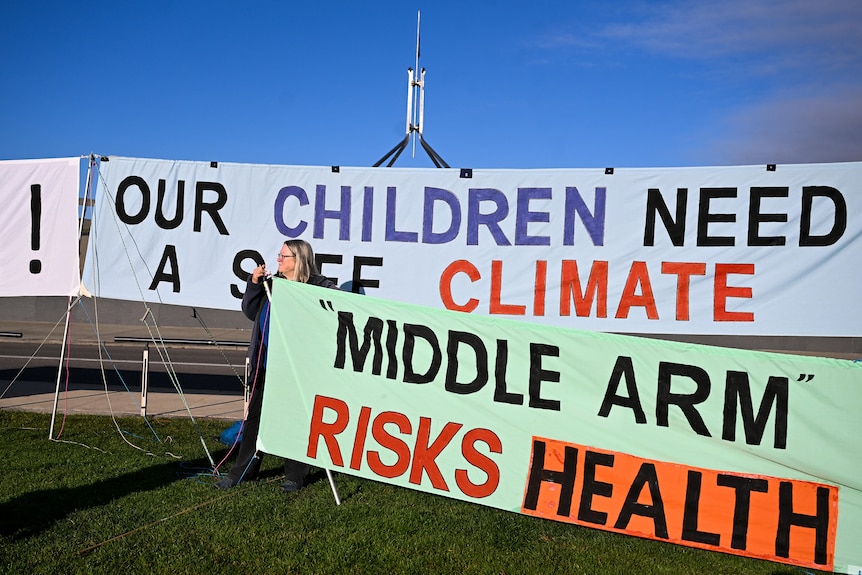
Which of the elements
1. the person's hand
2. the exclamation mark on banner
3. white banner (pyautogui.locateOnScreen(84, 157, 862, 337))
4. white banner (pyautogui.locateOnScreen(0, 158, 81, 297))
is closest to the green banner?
the person's hand

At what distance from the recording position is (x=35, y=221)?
272 inches

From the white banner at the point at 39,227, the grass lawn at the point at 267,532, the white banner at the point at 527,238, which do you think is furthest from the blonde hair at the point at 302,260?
the white banner at the point at 39,227

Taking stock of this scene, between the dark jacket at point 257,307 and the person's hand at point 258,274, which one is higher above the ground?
the person's hand at point 258,274

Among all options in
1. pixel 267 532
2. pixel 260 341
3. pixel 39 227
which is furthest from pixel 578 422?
pixel 39 227

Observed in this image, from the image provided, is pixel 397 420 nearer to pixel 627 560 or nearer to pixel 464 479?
pixel 464 479

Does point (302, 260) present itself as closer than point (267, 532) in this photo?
No

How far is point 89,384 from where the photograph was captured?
11.2 metres

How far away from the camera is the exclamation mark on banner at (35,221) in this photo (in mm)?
6891

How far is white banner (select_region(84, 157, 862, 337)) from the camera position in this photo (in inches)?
234

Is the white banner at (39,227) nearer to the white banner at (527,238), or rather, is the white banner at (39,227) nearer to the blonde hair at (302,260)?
the white banner at (527,238)

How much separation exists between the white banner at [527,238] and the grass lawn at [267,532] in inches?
68.4

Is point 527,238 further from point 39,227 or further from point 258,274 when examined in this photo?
point 39,227

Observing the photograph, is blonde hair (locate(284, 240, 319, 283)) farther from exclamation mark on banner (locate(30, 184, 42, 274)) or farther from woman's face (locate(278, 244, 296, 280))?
exclamation mark on banner (locate(30, 184, 42, 274))

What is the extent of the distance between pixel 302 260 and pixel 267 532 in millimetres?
1982
